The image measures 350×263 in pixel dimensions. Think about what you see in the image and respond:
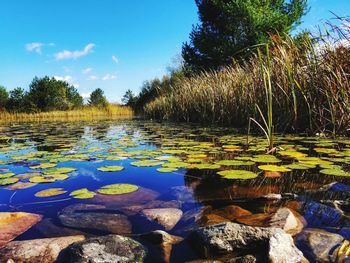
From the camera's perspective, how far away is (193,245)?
4.59 ft

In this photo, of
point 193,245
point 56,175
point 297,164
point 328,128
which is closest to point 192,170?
point 297,164

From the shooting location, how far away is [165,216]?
1720 mm

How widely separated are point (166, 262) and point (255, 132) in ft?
15.6

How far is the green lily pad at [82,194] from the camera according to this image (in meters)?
2.09

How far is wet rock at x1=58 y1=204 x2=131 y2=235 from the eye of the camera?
1.62 m

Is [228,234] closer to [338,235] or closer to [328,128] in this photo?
[338,235]

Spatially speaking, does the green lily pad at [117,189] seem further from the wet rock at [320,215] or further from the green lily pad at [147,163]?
the wet rock at [320,215]

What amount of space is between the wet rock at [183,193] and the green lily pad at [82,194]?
21.3 inches

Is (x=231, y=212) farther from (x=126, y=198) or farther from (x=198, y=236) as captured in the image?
(x=126, y=198)

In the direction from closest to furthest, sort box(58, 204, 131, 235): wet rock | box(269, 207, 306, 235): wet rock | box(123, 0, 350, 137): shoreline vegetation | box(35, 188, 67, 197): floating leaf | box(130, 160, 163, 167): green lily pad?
1. box(269, 207, 306, 235): wet rock
2. box(58, 204, 131, 235): wet rock
3. box(35, 188, 67, 197): floating leaf
4. box(130, 160, 163, 167): green lily pad
5. box(123, 0, 350, 137): shoreline vegetation

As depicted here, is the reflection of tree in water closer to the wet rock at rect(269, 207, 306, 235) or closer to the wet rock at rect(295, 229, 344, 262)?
the wet rock at rect(269, 207, 306, 235)

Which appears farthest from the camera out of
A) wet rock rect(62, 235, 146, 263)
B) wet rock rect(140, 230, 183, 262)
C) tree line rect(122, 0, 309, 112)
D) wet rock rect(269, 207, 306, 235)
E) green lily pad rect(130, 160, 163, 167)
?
tree line rect(122, 0, 309, 112)

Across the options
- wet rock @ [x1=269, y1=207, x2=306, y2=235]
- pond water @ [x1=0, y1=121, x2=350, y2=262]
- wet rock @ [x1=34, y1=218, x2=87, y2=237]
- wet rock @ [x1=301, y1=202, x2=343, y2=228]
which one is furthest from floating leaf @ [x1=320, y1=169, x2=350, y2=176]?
wet rock @ [x1=34, y1=218, x2=87, y2=237]

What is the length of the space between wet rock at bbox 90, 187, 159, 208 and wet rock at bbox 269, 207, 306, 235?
0.82m
